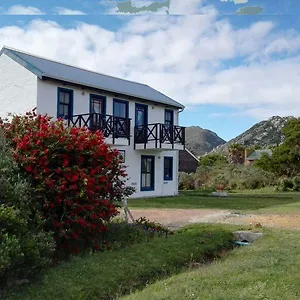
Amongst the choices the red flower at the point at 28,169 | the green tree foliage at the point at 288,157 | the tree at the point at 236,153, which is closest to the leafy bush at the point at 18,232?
the red flower at the point at 28,169

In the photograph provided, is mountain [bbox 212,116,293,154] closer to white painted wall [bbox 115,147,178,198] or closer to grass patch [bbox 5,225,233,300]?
white painted wall [bbox 115,147,178,198]

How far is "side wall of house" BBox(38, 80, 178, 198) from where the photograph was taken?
56.3 feet

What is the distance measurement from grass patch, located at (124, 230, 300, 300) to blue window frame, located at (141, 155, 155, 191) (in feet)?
48.4

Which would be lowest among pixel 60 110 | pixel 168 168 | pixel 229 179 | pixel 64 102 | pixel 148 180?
pixel 229 179

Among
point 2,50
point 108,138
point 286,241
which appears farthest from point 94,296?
point 2,50

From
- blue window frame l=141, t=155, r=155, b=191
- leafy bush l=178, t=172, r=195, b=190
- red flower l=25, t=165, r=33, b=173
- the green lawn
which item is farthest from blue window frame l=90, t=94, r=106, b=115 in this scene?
leafy bush l=178, t=172, r=195, b=190

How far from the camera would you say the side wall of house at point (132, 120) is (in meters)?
17.2

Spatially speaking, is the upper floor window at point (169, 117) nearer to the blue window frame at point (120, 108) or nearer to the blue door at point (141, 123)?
the blue door at point (141, 123)

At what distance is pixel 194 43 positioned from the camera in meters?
5.28

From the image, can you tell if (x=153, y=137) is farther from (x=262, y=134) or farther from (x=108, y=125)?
(x=262, y=134)

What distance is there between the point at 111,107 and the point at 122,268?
46.8 ft

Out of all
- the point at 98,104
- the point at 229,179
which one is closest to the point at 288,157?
the point at 229,179

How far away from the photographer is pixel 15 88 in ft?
57.9

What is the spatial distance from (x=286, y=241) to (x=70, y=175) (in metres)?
4.14
